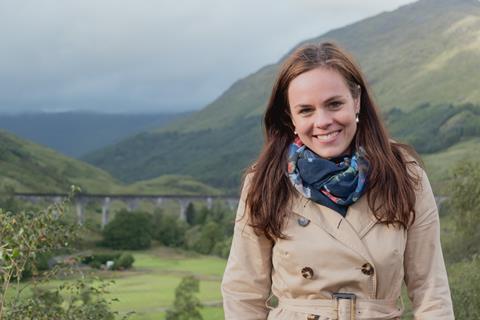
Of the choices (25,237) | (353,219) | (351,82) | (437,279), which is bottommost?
(25,237)

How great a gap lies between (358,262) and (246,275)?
506 mm

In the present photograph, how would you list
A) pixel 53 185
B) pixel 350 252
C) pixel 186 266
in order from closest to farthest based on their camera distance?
1. pixel 350 252
2. pixel 186 266
3. pixel 53 185

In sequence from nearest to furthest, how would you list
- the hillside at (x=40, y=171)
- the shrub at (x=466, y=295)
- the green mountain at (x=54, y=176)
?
the shrub at (x=466, y=295), the hillside at (x=40, y=171), the green mountain at (x=54, y=176)

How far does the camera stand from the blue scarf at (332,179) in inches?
122

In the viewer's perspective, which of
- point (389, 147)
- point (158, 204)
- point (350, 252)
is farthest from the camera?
point (158, 204)

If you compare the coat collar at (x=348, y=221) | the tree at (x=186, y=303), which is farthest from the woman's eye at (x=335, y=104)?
the tree at (x=186, y=303)

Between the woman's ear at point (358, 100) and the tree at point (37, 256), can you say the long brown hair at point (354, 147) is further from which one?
the tree at point (37, 256)

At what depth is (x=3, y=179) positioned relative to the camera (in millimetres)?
135125

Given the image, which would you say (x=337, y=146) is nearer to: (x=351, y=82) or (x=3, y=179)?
(x=351, y=82)

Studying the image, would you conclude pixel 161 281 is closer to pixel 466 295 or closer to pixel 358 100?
pixel 466 295

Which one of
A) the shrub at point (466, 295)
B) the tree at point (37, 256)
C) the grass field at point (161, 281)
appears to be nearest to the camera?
the tree at point (37, 256)

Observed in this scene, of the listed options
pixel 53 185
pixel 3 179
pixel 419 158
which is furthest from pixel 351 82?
pixel 53 185

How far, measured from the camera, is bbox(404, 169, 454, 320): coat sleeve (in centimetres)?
312

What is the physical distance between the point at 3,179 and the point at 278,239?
5457 inches
